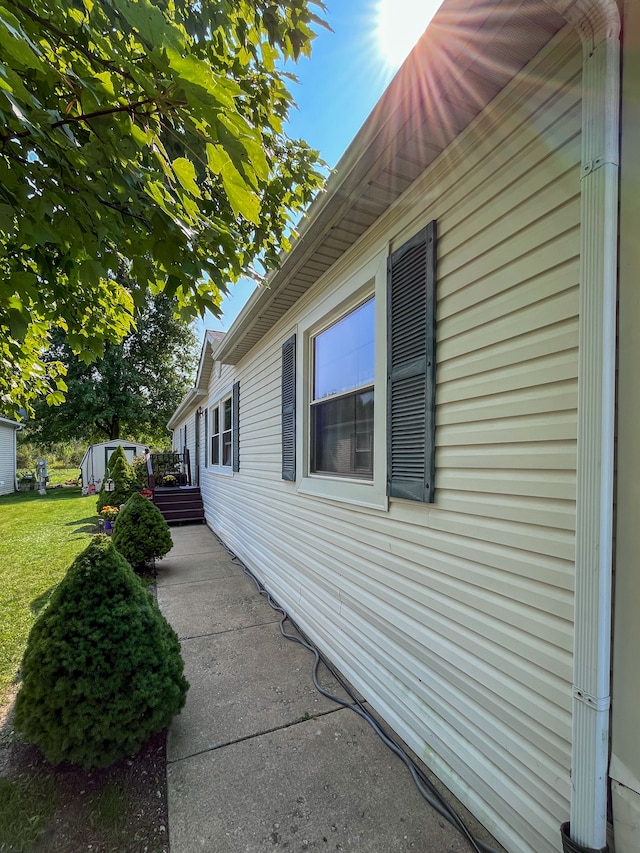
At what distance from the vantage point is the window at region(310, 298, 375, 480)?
2887 mm

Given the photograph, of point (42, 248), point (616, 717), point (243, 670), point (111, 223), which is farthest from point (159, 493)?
point (616, 717)

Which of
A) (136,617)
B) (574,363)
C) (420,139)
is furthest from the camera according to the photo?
(136,617)

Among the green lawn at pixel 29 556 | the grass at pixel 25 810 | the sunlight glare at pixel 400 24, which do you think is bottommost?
the green lawn at pixel 29 556

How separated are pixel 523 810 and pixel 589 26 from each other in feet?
9.57

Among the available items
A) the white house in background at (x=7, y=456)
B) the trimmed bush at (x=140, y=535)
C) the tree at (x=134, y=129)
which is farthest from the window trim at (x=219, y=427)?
the white house in background at (x=7, y=456)

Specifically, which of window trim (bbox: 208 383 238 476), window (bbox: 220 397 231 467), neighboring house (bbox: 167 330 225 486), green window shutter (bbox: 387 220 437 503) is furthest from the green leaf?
window (bbox: 220 397 231 467)

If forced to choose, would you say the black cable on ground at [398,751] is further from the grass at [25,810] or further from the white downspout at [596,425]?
the grass at [25,810]

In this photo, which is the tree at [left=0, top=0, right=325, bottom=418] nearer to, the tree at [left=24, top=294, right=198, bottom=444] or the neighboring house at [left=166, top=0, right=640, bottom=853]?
the neighboring house at [left=166, top=0, right=640, bottom=853]

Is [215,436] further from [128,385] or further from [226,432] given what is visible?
[128,385]

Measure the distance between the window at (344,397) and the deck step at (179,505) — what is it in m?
6.97

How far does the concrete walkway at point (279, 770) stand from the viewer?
5.51 ft

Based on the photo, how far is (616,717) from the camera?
1264mm

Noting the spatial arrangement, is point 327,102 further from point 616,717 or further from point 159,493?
point 159,493

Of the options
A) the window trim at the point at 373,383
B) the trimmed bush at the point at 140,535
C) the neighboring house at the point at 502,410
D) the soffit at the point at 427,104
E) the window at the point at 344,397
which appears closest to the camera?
the neighboring house at the point at 502,410
